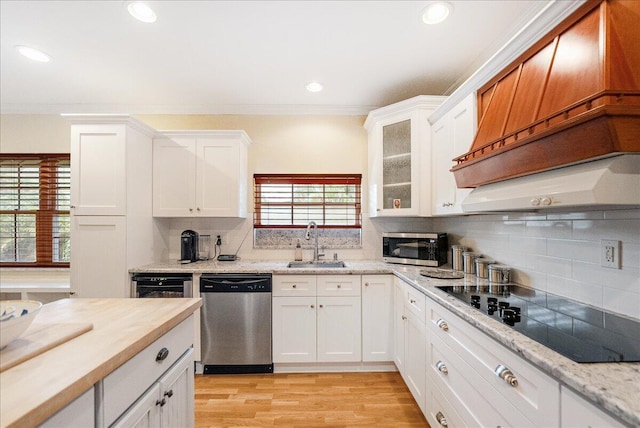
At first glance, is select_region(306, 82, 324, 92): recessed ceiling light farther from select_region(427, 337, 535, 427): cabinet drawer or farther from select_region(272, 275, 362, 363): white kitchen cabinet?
select_region(427, 337, 535, 427): cabinet drawer

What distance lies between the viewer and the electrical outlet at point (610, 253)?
4.08ft

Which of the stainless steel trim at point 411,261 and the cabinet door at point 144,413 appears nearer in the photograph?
the cabinet door at point 144,413

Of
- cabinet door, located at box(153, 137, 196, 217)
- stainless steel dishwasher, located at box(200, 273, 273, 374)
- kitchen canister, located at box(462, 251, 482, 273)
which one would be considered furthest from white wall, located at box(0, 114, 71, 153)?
kitchen canister, located at box(462, 251, 482, 273)

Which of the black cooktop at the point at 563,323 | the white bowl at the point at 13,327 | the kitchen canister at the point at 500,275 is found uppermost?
the white bowl at the point at 13,327

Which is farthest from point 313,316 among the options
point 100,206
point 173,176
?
point 100,206

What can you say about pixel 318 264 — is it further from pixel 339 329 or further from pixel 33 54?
pixel 33 54

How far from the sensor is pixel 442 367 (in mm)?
1563

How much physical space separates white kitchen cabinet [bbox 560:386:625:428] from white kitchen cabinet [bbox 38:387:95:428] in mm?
1337

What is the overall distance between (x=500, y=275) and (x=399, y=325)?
2.98ft

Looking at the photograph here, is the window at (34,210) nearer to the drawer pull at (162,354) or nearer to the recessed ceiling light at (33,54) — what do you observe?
the recessed ceiling light at (33,54)

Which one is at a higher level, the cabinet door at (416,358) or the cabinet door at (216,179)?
the cabinet door at (216,179)

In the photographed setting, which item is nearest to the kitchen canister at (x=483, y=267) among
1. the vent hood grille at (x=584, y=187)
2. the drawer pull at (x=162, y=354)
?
the vent hood grille at (x=584, y=187)

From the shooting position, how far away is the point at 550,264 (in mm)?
1605

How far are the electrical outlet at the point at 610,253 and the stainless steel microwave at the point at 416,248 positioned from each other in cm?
129
